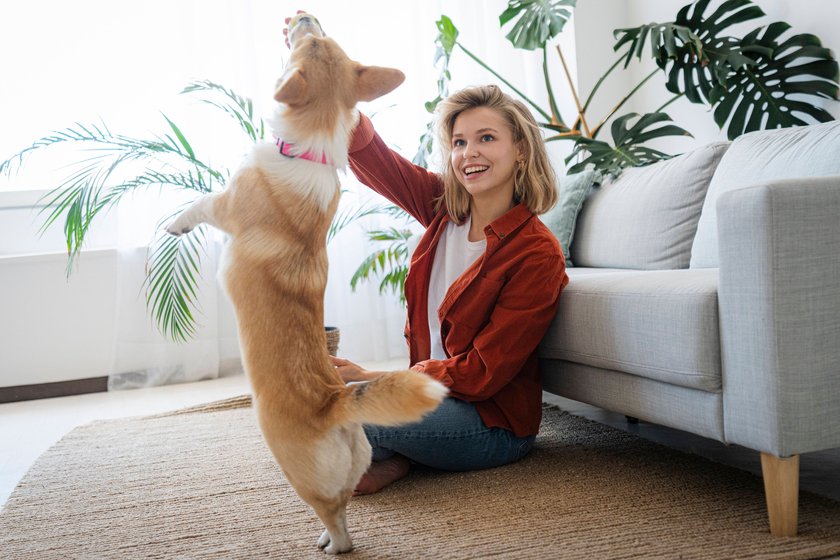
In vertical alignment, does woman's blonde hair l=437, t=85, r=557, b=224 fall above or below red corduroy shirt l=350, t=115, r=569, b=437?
above

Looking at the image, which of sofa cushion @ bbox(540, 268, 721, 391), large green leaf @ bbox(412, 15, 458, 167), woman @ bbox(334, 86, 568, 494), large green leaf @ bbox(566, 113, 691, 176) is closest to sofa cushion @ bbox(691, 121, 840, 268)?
sofa cushion @ bbox(540, 268, 721, 391)

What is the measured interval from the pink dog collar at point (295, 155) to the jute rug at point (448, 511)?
2.43 ft

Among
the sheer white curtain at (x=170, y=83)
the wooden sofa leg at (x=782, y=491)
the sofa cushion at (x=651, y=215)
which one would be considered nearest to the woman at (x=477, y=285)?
the wooden sofa leg at (x=782, y=491)

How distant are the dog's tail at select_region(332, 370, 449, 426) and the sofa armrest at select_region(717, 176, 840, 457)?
1.99 feet

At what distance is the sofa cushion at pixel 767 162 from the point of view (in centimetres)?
189

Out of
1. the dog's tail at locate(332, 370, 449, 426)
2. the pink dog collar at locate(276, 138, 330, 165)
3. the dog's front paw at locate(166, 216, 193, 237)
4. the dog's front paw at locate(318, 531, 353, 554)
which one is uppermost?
the pink dog collar at locate(276, 138, 330, 165)

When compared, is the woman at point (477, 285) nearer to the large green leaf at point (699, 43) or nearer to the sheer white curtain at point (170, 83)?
the large green leaf at point (699, 43)

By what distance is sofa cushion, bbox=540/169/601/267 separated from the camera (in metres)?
2.92

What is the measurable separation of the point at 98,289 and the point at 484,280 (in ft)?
8.84

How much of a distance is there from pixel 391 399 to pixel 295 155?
Result: 0.44m

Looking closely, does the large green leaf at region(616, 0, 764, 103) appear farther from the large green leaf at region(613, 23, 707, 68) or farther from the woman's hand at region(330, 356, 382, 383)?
the woman's hand at region(330, 356, 382, 383)

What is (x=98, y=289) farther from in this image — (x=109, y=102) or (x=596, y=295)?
(x=596, y=295)

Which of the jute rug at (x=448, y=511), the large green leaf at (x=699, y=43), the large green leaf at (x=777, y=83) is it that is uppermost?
the large green leaf at (x=699, y=43)

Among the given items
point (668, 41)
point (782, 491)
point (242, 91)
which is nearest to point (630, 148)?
point (668, 41)
